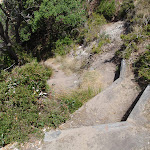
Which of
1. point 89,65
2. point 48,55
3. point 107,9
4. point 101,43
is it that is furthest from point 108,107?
point 107,9

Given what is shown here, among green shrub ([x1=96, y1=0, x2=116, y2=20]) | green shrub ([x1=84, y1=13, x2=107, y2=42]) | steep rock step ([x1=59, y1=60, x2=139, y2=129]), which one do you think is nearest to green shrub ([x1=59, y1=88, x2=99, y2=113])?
steep rock step ([x1=59, y1=60, x2=139, y2=129])

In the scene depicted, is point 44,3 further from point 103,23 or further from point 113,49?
point 113,49

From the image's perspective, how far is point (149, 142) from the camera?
9.43ft

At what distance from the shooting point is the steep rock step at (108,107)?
382cm

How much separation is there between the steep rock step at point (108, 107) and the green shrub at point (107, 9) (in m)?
5.85

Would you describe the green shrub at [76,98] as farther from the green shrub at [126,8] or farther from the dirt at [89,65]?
the green shrub at [126,8]

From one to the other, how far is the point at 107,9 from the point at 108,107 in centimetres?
701

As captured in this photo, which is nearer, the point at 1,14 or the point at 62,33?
the point at 1,14

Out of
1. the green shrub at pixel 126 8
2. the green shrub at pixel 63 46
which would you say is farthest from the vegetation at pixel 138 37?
the green shrub at pixel 63 46

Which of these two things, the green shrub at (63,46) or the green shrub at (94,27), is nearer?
the green shrub at (94,27)

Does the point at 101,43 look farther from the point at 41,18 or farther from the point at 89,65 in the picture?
the point at 41,18

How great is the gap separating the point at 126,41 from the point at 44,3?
195 inches

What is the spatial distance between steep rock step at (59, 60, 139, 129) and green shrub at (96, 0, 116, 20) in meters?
5.85

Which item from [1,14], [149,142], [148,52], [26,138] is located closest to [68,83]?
[148,52]
